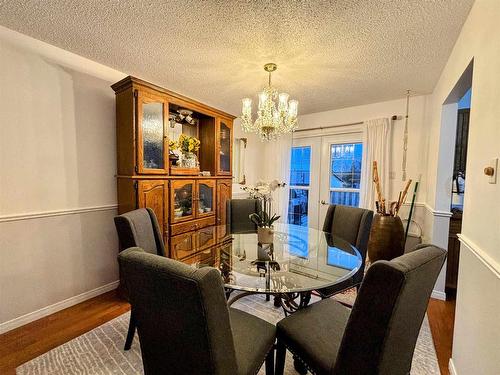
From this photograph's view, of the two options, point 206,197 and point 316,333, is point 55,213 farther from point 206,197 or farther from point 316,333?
point 316,333

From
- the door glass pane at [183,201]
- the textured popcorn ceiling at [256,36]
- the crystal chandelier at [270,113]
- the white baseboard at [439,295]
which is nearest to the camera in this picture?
the textured popcorn ceiling at [256,36]

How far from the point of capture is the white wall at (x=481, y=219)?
106 cm

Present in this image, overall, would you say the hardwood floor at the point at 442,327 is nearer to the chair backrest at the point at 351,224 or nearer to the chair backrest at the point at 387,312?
the chair backrest at the point at 351,224

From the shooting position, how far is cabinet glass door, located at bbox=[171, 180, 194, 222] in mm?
2637

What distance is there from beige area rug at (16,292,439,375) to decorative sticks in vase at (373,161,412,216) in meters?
1.35

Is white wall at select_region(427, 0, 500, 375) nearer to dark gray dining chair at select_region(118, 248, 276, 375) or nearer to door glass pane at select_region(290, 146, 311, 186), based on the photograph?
dark gray dining chair at select_region(118, 248, 276, 375)

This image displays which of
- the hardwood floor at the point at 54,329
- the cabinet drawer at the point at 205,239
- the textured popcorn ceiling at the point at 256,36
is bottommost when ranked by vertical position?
the hardwood floor at the point at 54,329

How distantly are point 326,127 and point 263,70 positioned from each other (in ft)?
6.13

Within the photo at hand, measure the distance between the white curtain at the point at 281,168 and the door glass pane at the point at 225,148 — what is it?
1.10m

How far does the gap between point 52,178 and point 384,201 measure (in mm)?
3644

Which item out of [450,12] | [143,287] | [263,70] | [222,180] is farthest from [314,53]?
[143,287]

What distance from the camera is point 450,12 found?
1.50m

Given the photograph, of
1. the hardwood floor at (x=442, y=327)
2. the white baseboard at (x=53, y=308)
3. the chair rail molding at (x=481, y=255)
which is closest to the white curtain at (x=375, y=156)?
the hardwood floor at (x=442, y=327)

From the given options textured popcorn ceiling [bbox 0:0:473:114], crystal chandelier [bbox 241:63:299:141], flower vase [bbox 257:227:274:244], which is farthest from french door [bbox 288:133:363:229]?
flower vase [bbox 257:227:274:244]
